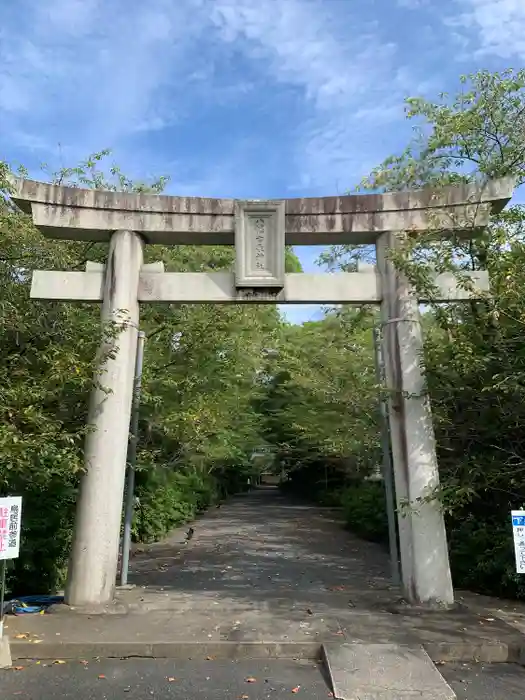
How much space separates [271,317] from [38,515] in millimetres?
13595

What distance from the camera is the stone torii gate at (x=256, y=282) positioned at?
713 centimetres

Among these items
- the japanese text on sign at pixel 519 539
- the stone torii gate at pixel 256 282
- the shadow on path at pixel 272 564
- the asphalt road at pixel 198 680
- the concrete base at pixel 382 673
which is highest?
the stone torii gate at pixel 256 282

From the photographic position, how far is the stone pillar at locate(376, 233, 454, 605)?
700 cm

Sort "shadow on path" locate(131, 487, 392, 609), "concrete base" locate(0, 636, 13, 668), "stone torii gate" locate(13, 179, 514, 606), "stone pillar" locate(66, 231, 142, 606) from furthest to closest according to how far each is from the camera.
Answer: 1. "shadow on path" locate(131, 487, 392, 609)
2. "stone torii gate" locate(13, 179, 514, 606)
3. "stone pillar" locate(66, 231, 142, 606)
4. "concrete base" locate(0, 636, 13, 668)

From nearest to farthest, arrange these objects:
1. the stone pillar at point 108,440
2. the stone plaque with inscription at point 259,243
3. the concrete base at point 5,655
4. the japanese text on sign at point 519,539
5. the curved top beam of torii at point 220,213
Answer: the concrete base at point 5,655 → the japanese text on sign at point 519,539 → the stone pillar at point 108,440 → the curved top beam of torii at point 220,213 → the stone plaque with inscription at point 259,243

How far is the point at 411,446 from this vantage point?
730cm

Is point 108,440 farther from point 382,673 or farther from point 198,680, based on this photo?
point 382,673

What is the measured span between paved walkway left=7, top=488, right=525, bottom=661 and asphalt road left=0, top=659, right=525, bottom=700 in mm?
171

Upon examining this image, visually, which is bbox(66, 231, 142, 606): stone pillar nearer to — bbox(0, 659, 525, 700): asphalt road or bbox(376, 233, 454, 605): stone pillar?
bbox(0, 659, 525, 700): asphalt road

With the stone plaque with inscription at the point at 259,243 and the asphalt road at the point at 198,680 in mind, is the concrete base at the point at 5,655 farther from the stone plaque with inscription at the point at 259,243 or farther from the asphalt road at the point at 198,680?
the stone plaque with inscription at the point at 259,243

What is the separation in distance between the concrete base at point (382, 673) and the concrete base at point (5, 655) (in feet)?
9.80

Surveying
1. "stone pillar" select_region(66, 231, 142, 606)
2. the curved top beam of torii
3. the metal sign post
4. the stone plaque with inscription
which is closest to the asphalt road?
the metal sign post

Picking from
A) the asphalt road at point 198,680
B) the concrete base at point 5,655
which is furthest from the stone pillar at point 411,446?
the concrete base at point 5,655

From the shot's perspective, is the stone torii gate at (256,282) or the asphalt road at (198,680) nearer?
the asphalt road at (198,680)
